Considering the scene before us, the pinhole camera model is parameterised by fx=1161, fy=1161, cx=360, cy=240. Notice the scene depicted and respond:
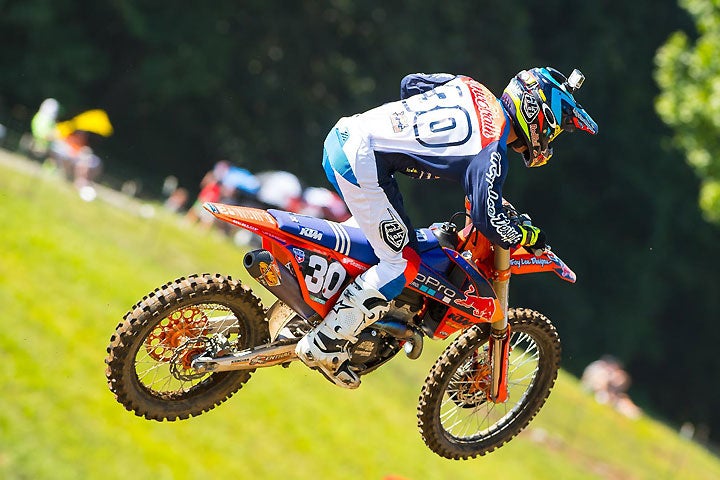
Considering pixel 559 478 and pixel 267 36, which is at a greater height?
pixel 267 36

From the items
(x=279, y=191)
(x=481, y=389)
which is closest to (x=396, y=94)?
(x=279, y=191)

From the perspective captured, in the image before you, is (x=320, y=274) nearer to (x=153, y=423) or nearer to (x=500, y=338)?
(x=500, y=338)

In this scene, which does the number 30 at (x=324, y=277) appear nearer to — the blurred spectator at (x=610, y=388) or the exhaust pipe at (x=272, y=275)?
the exhaust pipe at (x=272, y=275)

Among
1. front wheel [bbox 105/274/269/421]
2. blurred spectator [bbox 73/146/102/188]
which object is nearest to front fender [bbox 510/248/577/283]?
front wheel [bbox 105/274/269/421]

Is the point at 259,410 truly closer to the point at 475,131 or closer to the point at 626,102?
the point at 475,131

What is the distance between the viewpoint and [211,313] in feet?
28.9

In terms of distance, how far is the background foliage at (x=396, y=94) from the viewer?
47250 millimetres

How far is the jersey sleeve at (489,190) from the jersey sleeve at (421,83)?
0.92 meters

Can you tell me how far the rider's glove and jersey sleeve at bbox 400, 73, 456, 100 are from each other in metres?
1.31

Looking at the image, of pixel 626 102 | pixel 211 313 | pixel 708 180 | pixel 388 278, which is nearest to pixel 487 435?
pixel 388 278

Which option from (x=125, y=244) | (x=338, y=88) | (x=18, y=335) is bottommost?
(x=18, y=335)

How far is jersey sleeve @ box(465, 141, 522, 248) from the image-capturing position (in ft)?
26.6

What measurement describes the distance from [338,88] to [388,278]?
38.1 m

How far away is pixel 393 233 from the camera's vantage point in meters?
8.54
